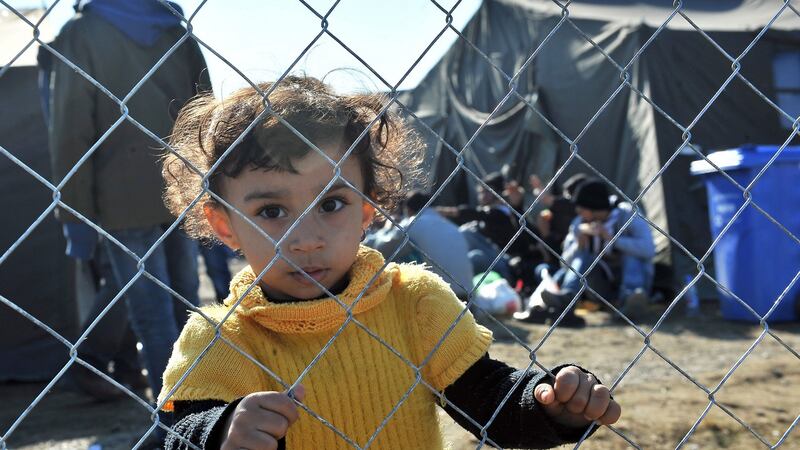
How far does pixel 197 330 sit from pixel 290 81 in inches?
23.3

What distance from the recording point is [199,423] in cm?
134

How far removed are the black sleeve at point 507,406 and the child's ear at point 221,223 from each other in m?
0.59

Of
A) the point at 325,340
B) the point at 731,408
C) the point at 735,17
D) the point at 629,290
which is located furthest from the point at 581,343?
the point at 735,17

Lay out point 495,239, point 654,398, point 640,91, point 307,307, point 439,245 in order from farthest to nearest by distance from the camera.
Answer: point 495,239, point 640,91, point 439,245, point 654,398, point 307,307

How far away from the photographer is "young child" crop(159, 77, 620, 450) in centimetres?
150

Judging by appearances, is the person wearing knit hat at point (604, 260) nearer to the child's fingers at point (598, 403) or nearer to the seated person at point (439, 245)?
the seated person at point (439, 245)

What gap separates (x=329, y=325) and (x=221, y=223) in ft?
1.27

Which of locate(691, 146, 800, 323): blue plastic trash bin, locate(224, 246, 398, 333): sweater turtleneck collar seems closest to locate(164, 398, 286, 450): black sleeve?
locate(224, 246, 398, 333): sweater turtleneck collar

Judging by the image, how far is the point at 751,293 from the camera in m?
5.63

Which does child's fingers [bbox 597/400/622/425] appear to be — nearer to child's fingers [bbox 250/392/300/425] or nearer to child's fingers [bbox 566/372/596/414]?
child's fingers [bbox 566/372/596/414]

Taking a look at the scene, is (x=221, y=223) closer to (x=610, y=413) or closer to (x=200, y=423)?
(x=200, y=423)

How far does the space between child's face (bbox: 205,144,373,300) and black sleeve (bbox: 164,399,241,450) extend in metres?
0.30

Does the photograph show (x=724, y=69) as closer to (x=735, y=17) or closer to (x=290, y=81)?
(x=735, y=17)

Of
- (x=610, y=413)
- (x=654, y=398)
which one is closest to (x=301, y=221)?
(x=610, y=413)
